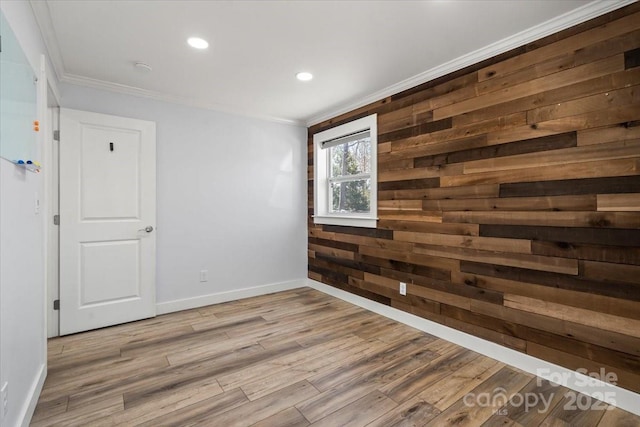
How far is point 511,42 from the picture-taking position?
229 cm

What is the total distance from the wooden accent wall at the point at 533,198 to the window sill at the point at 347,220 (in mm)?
314

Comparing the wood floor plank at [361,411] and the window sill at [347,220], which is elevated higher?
the window sill at [347,220]

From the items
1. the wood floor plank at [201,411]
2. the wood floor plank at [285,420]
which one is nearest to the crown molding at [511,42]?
the wood floor plank at [285,420]

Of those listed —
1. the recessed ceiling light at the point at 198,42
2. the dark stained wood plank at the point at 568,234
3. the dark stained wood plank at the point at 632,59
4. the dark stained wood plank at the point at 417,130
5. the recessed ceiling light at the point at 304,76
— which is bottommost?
the dark stained wood plank at the point at 568,234

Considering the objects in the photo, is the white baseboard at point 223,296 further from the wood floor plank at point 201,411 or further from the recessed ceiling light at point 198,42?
the recessed ceiling light at point 198,42

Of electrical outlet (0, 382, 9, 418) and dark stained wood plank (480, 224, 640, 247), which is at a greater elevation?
dark stained wood plank (480, 224, 640, 247)

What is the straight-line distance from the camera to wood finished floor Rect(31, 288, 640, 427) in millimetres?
1771

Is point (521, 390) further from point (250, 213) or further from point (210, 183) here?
point (210, 183)

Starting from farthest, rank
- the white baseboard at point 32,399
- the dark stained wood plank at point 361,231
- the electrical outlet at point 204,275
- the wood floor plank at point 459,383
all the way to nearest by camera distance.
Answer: the electrical outlet at point 204,275 < the dark stained wood plank at point 361,231 < the wood floor plank at point 459,383 < the white baseboard at point 32,399

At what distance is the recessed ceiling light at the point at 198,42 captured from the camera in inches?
90.7

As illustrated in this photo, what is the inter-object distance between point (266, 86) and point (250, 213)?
5.35 ft

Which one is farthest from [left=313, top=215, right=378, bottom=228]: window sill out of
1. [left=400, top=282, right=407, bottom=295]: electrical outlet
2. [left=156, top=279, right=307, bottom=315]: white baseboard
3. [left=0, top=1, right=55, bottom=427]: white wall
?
[left=0, top=1, right=55, bottom=427]: white wall

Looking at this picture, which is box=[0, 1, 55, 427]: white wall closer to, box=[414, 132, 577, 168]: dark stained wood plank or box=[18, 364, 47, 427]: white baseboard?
box=[18, 364, 47, 427]: white baseboard

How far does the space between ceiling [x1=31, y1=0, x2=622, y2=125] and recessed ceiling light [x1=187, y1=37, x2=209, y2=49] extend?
46mm
